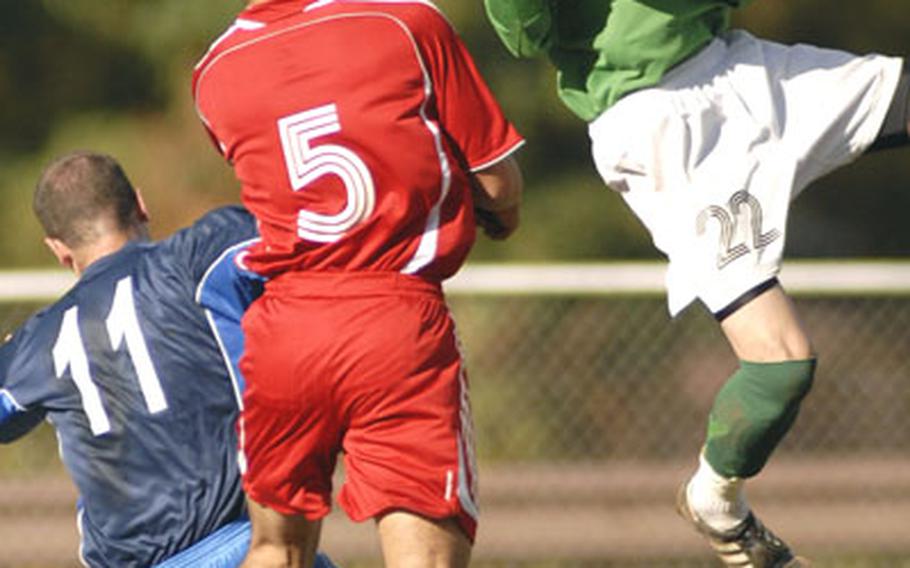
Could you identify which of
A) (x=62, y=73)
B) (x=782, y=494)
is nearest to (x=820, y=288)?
(x=782, y=494)

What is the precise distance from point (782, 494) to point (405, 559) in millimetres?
4832

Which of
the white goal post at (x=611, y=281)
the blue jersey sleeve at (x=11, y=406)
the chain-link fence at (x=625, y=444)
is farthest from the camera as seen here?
the white goal post at (x=611, y=281)

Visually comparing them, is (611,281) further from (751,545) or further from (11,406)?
(751,545)

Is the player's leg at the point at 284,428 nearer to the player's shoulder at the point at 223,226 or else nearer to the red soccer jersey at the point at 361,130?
the red soccer jersey at the point at 361,130

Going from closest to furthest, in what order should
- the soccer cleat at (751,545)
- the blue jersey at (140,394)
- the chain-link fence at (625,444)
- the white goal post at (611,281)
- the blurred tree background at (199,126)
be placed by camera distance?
the soccer cleat at (751,545) < the blue jersey at (140,394) < the chain-link fence at (625,444) < the white goal post at (611,281) < the blurred tree background at (199,126)

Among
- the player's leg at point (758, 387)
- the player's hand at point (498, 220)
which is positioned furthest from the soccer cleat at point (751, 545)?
the player's hand at point (498, 220)

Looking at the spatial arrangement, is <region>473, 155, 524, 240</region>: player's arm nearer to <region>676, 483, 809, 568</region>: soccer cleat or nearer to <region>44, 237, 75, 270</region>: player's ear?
<region>676, 483, 809, 568</region>: soccer cleat

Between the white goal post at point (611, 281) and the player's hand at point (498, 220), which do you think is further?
the white goal post at point (611, 281)

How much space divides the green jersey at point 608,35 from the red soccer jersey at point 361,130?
0.19m

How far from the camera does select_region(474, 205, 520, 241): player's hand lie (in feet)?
18.4

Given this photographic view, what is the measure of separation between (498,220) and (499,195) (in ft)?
0.42

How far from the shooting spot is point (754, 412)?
540cm

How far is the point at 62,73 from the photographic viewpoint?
15.1 m

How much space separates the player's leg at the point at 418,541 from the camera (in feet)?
17.7
